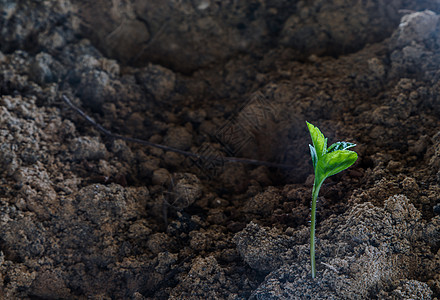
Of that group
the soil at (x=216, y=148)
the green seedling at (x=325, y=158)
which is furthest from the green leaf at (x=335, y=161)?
the soil at (x=216, y=148)

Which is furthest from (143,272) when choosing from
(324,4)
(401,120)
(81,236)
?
(324,4)

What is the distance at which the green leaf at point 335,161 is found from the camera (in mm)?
1183

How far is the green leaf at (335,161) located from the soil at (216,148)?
297 mm

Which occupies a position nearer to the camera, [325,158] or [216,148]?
[325,158]

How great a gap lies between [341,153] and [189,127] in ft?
3.58

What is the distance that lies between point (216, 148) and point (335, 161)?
35.9 inches

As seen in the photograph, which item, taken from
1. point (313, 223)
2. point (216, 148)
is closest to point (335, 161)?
point (313, 223)

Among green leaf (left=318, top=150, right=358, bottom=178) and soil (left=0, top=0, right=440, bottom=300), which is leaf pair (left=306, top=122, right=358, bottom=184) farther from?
soil (left=0, top=0, right=440, bottom=300)

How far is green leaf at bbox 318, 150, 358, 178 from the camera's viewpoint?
1.18m

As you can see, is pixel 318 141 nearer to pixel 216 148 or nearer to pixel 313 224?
pixel 313 224

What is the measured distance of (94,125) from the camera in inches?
79.0

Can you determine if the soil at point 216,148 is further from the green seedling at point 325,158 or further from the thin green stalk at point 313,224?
the green seedling at point 325,158

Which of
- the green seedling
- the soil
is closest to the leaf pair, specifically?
the green seedling

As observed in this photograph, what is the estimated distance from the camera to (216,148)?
80.0 inches
